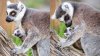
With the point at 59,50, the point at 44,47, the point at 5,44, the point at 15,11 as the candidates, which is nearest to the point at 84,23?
the point at 59,50

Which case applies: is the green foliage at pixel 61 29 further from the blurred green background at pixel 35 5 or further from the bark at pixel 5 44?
the bark at pixel 5 44

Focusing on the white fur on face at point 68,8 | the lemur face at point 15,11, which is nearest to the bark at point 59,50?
the white fur on face at point 68,8

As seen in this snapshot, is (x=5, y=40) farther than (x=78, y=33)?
Yes

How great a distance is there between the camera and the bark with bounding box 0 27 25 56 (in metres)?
3.48

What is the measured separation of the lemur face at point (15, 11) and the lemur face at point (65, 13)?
0.35 m

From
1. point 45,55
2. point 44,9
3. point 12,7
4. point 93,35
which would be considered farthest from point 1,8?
point 93,35

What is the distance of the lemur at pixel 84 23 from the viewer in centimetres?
321

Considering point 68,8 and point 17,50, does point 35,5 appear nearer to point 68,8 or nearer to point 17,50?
point 68,8

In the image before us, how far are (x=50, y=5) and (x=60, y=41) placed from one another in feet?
1.25

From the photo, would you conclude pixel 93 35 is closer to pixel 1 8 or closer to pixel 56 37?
pixel 56 37

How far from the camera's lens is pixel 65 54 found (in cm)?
335

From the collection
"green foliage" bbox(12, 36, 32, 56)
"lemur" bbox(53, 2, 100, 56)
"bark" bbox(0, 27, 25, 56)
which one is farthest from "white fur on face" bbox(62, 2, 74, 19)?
"bark" bbox(0, 27, 25, 56)

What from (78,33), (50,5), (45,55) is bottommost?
(45,55)

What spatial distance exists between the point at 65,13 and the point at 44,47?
0.41 meters
